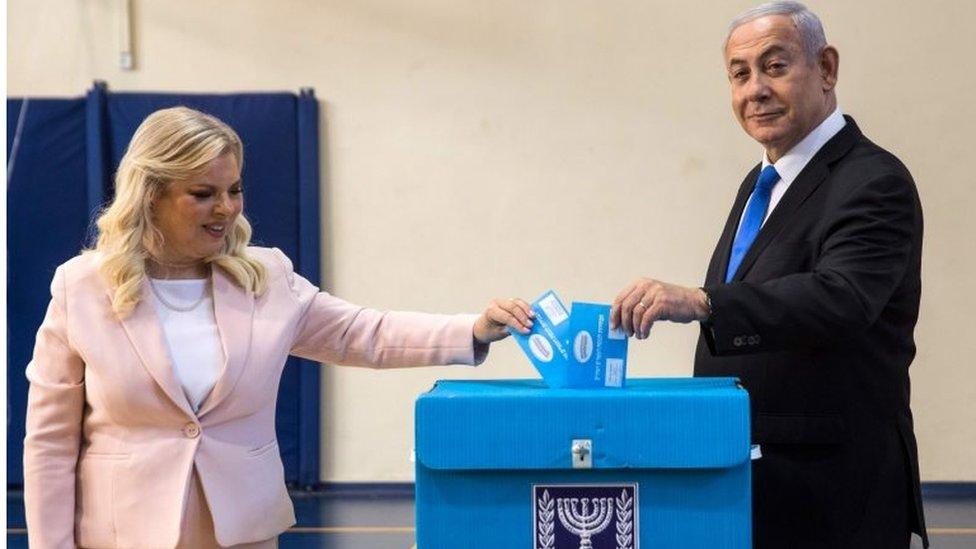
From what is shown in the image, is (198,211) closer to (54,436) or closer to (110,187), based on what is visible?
(54,436)

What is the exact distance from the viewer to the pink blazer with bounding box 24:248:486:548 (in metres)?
2.10

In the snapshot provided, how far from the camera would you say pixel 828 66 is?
2160 millimetres

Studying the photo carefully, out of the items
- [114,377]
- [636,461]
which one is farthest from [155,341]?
[636,461]

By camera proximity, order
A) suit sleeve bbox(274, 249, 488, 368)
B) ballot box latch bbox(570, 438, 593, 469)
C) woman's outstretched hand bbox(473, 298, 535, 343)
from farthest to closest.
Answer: suit sleeve bbox(274, 249, 488, 368), woman's outstretched hand bbox(473, 298, 535, 343), ballot box latch bbox(570, 438, 593, 469)

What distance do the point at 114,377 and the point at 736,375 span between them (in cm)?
102

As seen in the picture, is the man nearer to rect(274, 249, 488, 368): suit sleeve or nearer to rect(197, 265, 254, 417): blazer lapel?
rect(274, 249, 488, 368): suit sleeve

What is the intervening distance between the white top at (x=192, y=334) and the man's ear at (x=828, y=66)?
44.3 inches

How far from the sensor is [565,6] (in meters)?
6.06

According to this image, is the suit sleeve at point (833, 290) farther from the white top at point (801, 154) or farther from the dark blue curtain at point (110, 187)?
the dark blue curtain at point (110, 187)

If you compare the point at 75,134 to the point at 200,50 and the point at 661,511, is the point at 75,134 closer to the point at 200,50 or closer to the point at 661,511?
the point at 200,50

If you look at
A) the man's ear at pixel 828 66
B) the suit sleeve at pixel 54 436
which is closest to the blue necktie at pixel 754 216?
the man's ear at pixel 828 66

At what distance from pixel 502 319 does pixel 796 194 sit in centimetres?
51

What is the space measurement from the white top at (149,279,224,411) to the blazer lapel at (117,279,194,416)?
2 centimetres

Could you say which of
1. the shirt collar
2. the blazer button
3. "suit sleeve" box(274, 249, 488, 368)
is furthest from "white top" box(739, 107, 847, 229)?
the blazer button
